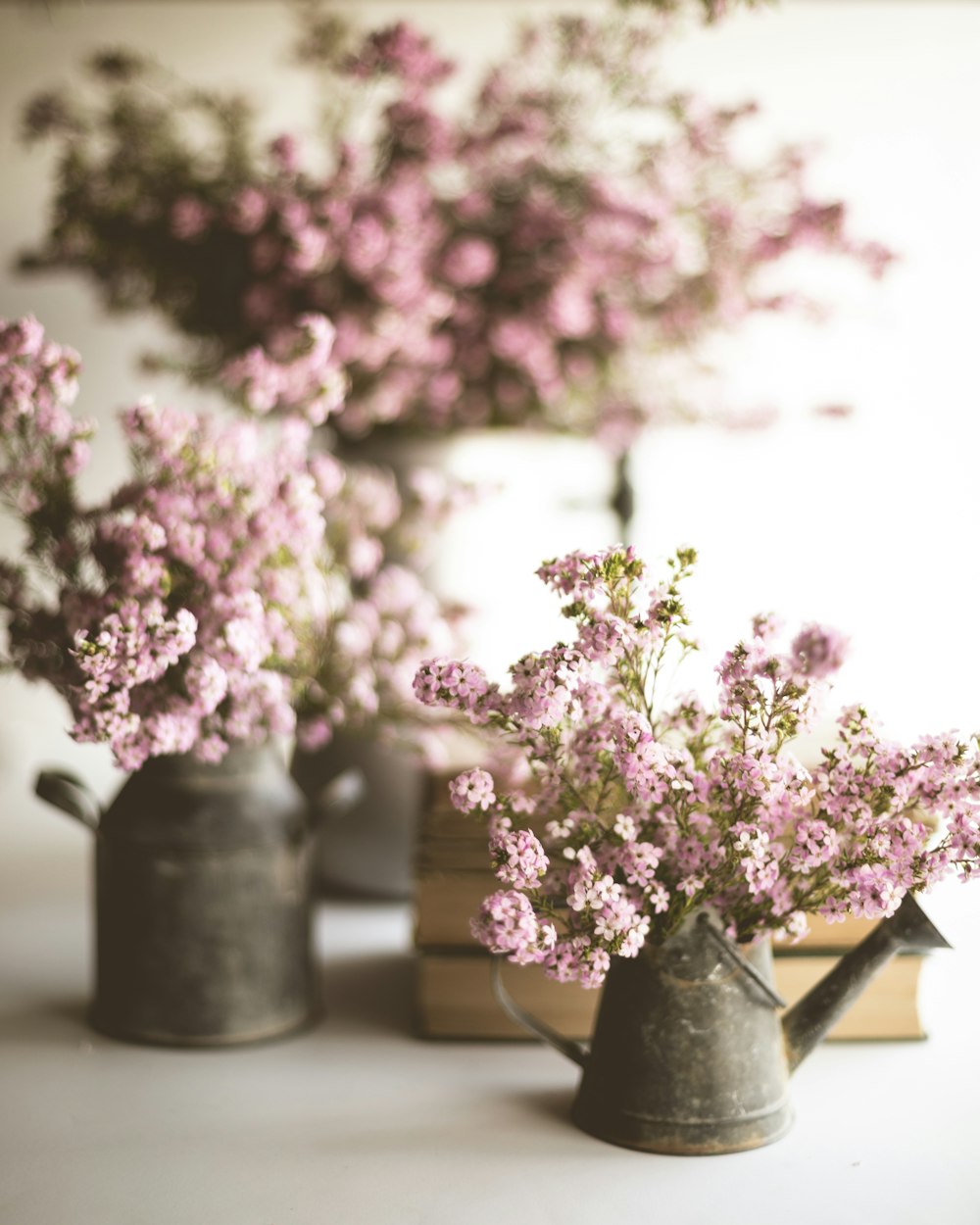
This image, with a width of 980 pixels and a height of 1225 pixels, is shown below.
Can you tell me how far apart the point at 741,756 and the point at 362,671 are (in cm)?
49

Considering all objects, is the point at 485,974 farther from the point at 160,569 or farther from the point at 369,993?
the point at 160,569

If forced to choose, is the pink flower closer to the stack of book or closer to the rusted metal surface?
the rusted metal surface

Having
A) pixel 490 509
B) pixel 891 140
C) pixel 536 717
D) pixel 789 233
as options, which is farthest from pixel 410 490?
pixel 891 140

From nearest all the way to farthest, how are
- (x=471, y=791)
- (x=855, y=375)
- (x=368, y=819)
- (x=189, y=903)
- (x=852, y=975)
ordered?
(x=471, y=791) → (x=852, y=975) → (x=189, y=903) → (x=368, y=819) → (x=855, y=375)

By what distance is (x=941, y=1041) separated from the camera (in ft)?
3.19

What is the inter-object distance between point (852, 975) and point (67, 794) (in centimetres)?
58

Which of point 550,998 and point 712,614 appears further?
point 712,614

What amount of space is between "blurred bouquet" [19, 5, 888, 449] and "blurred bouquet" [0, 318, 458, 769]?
0.31 m

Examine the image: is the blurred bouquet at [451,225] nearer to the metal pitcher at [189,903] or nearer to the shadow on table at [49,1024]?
the metal pitcher at [189,903]

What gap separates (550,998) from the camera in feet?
3.15

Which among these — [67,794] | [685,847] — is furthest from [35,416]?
[685,847]

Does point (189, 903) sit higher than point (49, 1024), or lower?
higher

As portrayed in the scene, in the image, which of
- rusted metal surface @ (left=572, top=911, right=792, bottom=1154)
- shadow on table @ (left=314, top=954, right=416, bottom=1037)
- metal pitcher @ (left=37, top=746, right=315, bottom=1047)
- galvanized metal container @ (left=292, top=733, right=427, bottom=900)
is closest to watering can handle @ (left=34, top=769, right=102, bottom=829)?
metal pitcher @ (left=37, top=746, right=315, bottom=1047)

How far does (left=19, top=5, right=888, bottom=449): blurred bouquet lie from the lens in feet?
4.04
